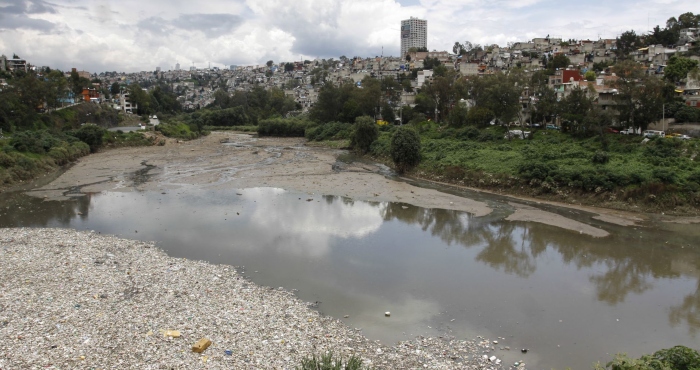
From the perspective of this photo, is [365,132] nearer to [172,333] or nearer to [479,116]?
[479,116]

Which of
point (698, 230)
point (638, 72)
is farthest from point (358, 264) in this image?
point (638, 72)

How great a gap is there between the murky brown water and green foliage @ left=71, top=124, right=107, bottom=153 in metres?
27.6

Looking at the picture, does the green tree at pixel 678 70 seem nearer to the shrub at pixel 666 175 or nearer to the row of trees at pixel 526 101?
the row of trees at pixel 526 101

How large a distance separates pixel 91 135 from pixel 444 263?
5265cm

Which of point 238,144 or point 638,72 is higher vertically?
point 638,72

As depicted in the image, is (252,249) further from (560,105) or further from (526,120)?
(526,120)

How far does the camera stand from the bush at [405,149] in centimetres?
4183

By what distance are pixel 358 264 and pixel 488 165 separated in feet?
71.6

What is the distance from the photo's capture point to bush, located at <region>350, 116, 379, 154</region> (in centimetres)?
5534

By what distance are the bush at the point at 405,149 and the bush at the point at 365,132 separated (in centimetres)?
1304

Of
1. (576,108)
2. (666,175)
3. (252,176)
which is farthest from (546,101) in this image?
(252,176)

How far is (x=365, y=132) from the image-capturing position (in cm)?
5591

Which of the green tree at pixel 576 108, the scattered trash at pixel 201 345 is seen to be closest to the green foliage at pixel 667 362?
A: the scattered trash at pixel 201 345

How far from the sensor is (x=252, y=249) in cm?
2072
